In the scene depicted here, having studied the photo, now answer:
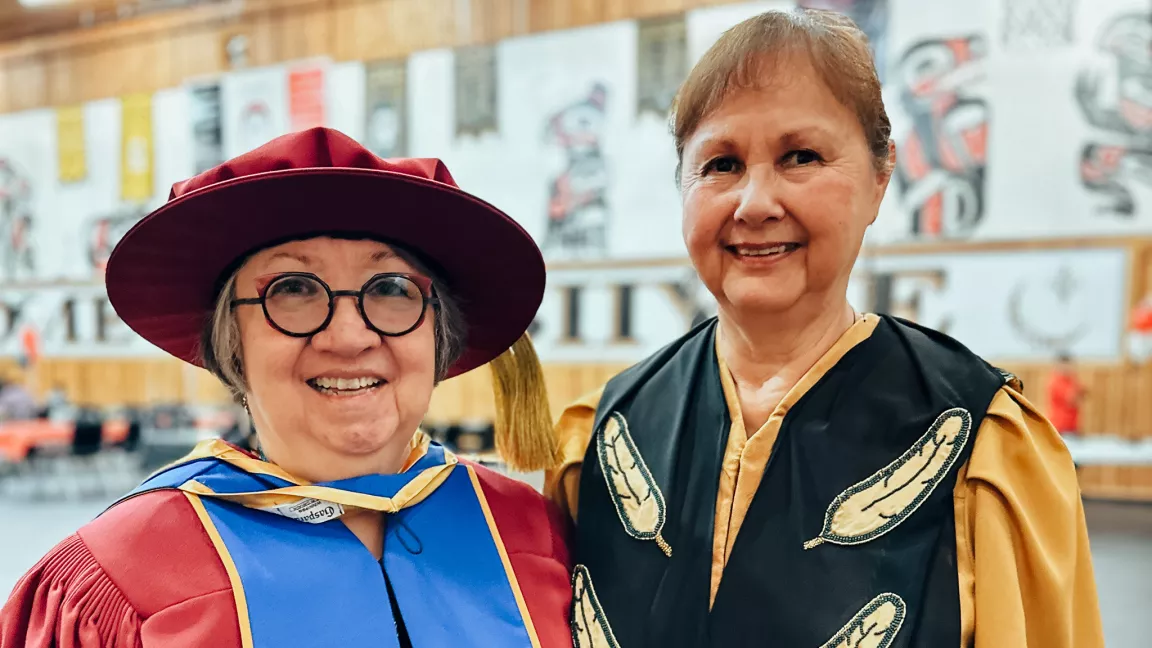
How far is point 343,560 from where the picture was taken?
120 centimetres

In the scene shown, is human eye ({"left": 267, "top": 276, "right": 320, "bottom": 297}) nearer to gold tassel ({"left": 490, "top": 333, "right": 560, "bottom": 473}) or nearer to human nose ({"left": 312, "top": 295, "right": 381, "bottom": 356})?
human nose ({"left": 312, "top": 295, "right": 381, "bottom": 356})

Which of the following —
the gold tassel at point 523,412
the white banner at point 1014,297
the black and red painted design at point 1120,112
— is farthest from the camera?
the white banner at point 1014,297

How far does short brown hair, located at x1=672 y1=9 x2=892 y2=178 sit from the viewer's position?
3.71 ft

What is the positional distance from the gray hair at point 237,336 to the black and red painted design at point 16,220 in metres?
10.9

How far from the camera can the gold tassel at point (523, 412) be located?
4.89 feet

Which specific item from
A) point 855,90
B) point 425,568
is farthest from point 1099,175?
point 425,568

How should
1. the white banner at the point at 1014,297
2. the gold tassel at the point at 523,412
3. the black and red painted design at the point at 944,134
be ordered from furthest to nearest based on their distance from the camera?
the black and red painted design at the point at 944,134 → the white banner at the point at 1014,297 → the gold tassel at the point at 523,412

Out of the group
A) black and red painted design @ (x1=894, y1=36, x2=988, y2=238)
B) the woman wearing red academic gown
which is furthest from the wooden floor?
the woman wearing red academic gown

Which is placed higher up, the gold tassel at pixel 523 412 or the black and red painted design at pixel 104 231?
the black and red painted design at pixel 104 231

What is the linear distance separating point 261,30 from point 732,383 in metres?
9.01

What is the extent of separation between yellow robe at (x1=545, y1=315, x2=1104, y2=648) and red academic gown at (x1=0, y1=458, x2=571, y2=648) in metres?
0.76

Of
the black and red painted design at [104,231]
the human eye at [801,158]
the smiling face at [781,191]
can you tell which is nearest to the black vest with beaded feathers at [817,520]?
the smiling face at [781,191]

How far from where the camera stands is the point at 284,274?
119 cm

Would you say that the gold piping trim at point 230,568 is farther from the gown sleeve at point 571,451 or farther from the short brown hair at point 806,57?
the short brown hair at point 806,57
